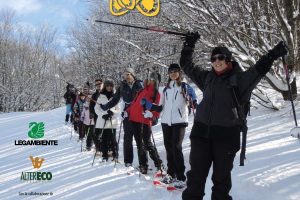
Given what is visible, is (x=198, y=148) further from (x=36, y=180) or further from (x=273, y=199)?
(x=36, y=180)

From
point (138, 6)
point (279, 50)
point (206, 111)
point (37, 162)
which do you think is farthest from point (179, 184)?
point (138, 6)

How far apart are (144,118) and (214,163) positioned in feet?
9.25

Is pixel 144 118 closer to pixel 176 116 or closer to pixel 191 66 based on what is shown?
pixel 176 116

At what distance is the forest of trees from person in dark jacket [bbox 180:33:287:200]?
→ 3.33 metres

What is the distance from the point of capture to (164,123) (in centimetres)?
570

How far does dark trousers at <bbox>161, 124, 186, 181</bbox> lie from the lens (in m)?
5.55

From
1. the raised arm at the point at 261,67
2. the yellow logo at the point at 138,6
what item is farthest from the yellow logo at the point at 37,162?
the raised arm at the point at 261,67

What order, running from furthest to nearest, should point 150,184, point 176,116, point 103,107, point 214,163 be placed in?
point 103,107 → point 150,184 → point 176,116 → point 214,163

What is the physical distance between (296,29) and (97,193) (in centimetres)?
547

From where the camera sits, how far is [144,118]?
6.52 meters

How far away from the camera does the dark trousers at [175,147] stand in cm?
555

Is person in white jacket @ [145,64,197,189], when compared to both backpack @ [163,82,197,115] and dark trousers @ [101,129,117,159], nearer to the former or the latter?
backpack @ [163,82,197,115]

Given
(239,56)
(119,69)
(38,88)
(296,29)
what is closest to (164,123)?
(239,56)

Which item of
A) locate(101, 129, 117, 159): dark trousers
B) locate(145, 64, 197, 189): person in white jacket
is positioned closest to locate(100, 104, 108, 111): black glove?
locate(101, 129, 117, 159): dark trousers
